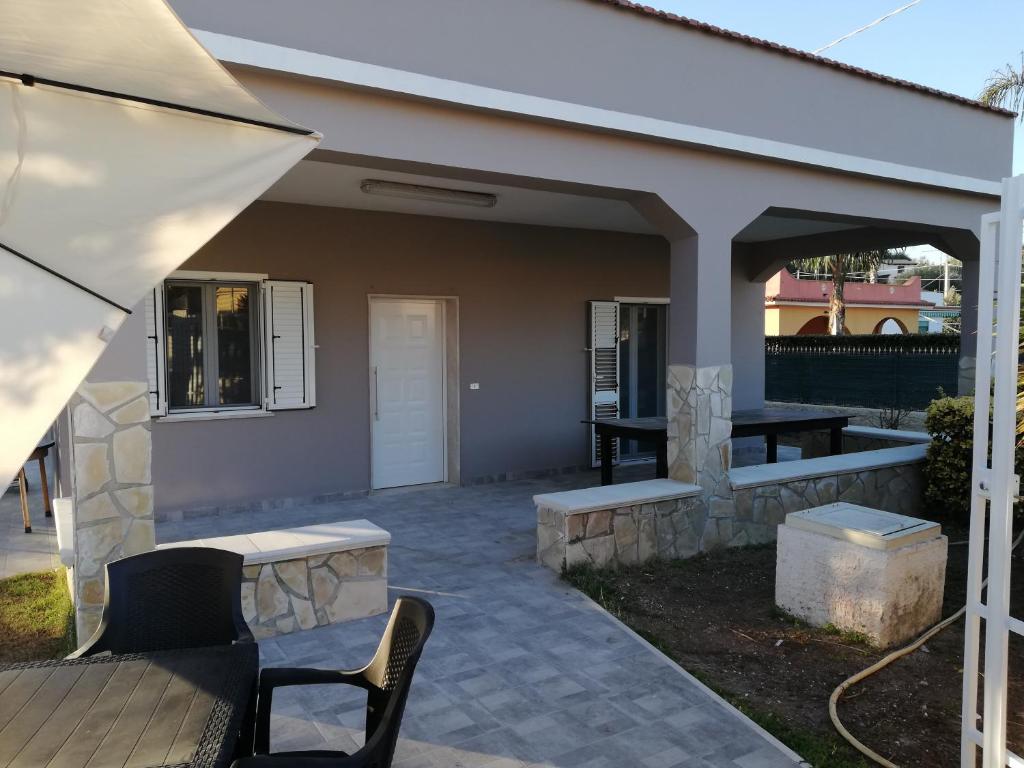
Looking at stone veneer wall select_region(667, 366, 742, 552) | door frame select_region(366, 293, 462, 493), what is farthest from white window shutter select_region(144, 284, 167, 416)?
stone veneer wall select_region(667, 366, 742, 552)

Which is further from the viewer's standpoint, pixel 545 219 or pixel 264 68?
pixel 545 219

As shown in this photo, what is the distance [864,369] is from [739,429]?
31.3ft

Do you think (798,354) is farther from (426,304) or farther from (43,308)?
(43,308)

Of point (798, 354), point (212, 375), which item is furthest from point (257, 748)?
point (798, 354)

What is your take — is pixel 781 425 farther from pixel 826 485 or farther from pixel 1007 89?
pixel 1007 89

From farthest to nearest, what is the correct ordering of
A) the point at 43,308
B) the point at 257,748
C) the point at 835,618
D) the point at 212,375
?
the point at 212,375 < the point at 835,618 < the point at 257,748 < the point at 43,308

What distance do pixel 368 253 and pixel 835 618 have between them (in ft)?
17.8

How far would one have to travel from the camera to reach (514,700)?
3.68 m

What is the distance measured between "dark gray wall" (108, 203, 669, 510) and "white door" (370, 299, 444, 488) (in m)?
0.23

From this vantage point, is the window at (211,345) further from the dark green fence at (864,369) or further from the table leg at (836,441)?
the dark green fence at (864,369)

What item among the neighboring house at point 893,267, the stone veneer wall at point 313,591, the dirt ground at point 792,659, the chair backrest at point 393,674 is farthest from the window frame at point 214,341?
the neighboring house at point 893,267

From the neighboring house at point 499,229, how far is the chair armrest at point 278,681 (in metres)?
2.19

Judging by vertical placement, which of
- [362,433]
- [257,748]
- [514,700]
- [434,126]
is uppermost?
[434,126]

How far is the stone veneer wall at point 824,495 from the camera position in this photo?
647 cm
